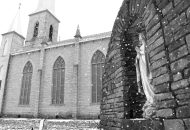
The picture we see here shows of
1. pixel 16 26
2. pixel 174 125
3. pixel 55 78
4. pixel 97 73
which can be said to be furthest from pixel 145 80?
pixel 16 26

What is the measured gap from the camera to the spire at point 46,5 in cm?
2964

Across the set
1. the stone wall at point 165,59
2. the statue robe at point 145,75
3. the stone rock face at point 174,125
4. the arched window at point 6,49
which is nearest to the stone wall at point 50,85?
the arched window at point 6,49

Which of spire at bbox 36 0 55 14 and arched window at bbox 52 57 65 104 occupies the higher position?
spire at bbox 36 0 55 14

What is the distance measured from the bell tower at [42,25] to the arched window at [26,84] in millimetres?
5605

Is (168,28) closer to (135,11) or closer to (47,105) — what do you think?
(135,11)

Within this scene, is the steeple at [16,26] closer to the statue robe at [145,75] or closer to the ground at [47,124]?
the ground at [47,124]

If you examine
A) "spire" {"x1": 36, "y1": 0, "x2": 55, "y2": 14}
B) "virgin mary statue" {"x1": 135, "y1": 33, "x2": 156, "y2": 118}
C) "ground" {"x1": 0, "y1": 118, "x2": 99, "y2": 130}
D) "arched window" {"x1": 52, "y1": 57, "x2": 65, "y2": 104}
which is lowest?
"ground" {"x1": 0, "y1": 118, "x2": 99, "y2": 130}

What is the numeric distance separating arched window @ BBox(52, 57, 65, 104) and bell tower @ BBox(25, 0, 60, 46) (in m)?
7.97

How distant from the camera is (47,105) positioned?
62.7ft

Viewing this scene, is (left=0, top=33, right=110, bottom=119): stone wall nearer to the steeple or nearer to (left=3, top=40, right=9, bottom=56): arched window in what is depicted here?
(left=3, top=40, right=9, bottom=56): arched window

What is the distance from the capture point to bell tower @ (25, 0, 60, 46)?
2711cm

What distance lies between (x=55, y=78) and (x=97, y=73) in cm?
511

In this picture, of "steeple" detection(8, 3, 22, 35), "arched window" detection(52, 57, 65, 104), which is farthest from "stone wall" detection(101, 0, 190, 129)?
"steeple" detection(8, 3, 22, 35)

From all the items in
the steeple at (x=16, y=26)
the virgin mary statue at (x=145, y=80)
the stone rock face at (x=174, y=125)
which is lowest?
the stone rock face at (x=174, y=125)
